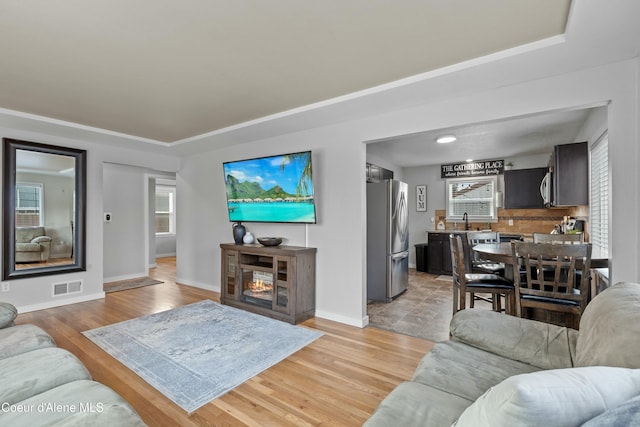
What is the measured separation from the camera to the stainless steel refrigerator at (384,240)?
4406 mm

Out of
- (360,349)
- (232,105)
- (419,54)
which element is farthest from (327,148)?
(360,349)

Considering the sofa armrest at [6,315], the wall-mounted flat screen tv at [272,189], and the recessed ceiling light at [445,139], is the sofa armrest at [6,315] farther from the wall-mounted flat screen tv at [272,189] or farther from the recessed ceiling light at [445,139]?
the recessed ceiling light at [445,139]

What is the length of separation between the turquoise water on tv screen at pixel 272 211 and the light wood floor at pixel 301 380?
4.21 feet

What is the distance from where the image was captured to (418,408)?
117 cm

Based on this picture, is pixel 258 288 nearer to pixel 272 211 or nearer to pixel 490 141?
pixel 272 211

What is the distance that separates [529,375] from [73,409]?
1630 mm

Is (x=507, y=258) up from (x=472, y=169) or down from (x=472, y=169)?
down

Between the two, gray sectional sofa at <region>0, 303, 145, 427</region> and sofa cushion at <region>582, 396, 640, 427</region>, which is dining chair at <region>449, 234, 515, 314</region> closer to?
sofa cushion at <region>582, 396, 640, 427</region>

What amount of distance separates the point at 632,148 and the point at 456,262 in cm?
164

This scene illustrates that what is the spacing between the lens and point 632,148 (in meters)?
2.11

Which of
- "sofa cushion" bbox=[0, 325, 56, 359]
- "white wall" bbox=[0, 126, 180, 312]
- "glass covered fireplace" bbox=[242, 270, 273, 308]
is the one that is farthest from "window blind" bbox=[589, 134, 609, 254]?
"white wall" bbox=[0, 126, 180, 312]

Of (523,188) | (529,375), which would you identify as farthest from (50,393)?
(523,188)

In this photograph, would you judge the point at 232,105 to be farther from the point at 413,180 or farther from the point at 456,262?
the point at 413,180

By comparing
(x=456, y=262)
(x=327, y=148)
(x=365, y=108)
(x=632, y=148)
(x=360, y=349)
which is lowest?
(x=360, y=349)
